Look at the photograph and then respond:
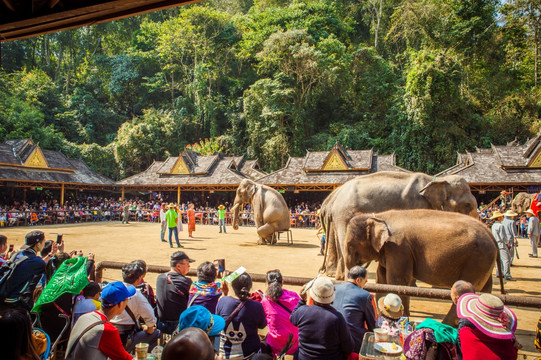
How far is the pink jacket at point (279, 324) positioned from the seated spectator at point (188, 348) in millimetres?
1803

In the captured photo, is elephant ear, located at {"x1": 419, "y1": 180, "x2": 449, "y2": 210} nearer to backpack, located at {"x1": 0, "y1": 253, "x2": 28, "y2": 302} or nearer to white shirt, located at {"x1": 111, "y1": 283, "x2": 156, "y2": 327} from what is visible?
white shirt, located at {"x1": 111, "y1": 283, "x2": 156, "y2": 327}

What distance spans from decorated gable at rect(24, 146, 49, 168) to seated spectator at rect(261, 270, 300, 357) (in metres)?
29.0

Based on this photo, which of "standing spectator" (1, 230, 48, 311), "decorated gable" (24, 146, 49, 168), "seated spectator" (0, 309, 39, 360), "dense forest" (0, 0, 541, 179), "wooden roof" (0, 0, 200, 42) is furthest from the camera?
"dense forest" (0, 0, 541, 179)

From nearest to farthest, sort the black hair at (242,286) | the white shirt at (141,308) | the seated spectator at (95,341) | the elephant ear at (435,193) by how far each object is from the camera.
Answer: the seated spectator at (95,341) < the black hair at (242,286) < the white shirt at (141,308) < the elephant ear at (435,193)

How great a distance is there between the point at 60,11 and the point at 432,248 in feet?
17.8

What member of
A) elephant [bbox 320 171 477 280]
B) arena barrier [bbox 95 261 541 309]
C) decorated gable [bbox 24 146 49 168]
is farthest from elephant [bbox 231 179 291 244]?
decorated gable [bbox 24 146 49 168]

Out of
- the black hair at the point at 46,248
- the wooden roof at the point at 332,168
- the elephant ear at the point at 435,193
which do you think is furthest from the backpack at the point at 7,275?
the wooden roof at the point at 332,168

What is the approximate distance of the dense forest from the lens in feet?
104

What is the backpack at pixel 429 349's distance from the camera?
96.8 inches

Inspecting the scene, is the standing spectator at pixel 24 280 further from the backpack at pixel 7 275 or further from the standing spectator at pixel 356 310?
the standing spectator at pixel 356 310

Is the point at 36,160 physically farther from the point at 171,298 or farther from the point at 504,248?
the point at 504,248

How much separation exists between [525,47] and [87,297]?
43287 millimetres

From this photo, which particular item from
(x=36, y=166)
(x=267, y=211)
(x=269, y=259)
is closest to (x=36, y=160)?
(x=36, y=166)

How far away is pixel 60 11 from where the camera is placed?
3.12 metres
